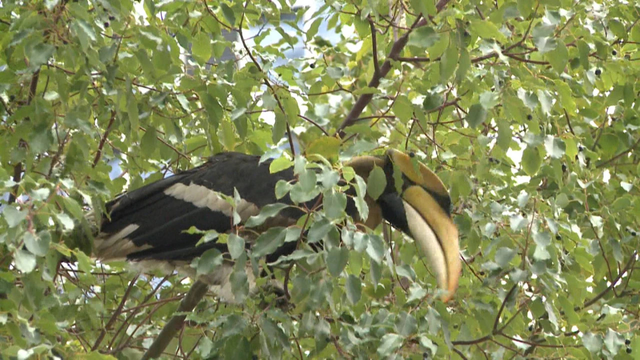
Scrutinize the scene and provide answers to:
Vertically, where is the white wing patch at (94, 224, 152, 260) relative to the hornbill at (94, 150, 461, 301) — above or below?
below

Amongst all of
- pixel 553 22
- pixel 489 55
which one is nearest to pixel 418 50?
pixel 489 55

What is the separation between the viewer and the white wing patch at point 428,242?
9.40 feet

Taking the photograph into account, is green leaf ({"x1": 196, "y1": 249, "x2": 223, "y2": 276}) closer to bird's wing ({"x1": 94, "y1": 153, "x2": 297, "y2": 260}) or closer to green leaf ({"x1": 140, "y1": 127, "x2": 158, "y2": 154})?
green leaf ({"x1": 140, "y1": 127, "x2": 158, "y2": 154})

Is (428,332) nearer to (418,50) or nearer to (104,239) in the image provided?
(418,50)

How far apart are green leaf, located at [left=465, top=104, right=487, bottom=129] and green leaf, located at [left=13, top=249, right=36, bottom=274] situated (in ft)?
3.68

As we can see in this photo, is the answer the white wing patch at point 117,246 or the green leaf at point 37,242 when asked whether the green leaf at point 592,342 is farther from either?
the green leaf at point 37,242

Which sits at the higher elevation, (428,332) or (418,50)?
(418,50)

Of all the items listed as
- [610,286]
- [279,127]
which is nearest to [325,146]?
[279,127]

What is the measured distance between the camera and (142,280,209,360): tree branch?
2.75 meters

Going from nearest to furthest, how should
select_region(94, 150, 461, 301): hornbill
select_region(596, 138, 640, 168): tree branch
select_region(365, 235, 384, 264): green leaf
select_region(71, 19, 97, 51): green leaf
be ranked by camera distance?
1. select_region(365, 235, 384, 264): green leaf
2. select_region(71, 19, 97, 51): green leaf
3. select_region(94, 150, 461, 301): hornbill
4. select_region(596, 138, 640, 168): tree branch

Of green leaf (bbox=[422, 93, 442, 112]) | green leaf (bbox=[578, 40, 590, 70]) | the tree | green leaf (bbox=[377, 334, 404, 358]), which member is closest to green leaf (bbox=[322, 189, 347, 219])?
the tree

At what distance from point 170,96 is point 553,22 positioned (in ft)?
3.37

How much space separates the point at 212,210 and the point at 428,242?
0.68 m

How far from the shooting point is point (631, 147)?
338 centimetres
